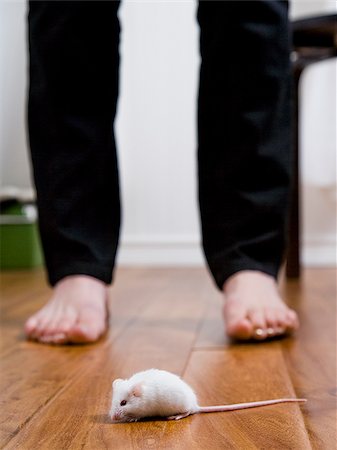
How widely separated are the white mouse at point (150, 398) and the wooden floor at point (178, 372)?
1 centimetres

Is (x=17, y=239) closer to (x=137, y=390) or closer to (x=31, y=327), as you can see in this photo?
(x=31, y=327)

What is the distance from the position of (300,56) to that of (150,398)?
1475 millimetres

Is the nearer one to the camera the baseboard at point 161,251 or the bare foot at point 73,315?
the bare foot at point 73,315

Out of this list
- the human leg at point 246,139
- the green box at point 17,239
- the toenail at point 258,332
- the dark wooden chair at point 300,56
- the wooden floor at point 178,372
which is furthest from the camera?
the green box at point 17,239

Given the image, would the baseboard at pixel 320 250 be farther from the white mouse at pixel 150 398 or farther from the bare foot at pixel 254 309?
the white mouse at pixel 150 398

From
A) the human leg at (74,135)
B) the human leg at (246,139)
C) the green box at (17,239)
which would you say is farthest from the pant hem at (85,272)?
the green box at (17,239)

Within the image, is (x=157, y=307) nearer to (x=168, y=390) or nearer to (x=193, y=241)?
(x=168, y=390)

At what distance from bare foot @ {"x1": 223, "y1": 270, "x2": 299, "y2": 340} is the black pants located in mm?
30

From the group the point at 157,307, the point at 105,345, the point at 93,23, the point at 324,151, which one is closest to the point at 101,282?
the point at 105,345

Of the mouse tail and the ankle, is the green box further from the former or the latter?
the mouse tail

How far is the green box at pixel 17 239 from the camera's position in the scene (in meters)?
2.58

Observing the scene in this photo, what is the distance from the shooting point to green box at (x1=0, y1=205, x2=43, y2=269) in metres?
2.58

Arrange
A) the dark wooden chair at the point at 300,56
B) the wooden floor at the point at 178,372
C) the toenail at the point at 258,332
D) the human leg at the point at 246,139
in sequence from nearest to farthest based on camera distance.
→ the wooden floor at the point at 178,372
the toenail at the point at 258,332
the human leg at the point at 246,139
the dark wooden chair at the point at 300,56

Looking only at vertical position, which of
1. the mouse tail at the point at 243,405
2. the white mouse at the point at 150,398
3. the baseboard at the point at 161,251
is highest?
A: the white mouse at the point at 150,398
